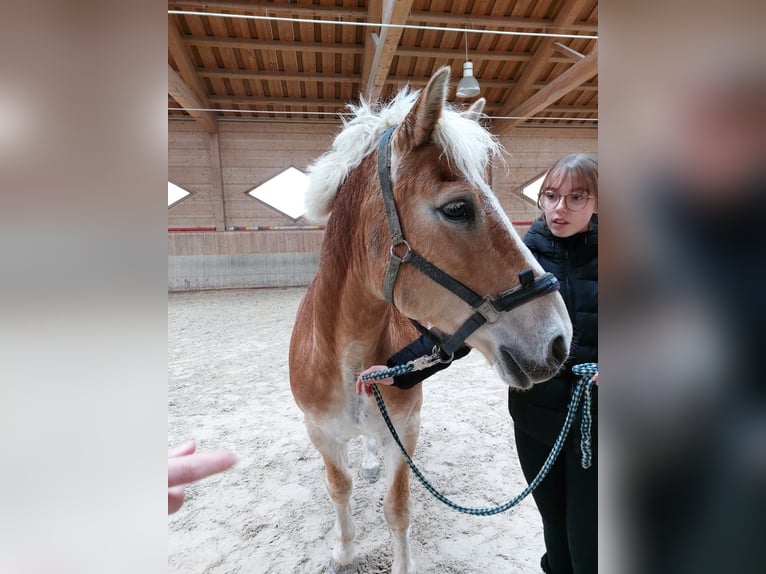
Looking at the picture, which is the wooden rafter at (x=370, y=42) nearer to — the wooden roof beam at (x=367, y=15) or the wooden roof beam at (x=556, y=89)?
the wooden roof beam at (x=367, y=15)

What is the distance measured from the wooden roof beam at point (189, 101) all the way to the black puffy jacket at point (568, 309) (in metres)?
7.07

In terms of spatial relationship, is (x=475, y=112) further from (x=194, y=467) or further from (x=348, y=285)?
(x=194, y=467)

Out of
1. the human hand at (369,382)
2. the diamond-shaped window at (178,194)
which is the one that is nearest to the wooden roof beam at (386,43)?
the human hand at (369,382)

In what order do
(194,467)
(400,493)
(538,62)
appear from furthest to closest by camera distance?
(538,62), (400,493), (194,467)

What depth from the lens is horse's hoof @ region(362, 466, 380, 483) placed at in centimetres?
229

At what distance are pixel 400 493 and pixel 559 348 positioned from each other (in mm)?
1030

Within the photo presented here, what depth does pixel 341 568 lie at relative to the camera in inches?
63.8

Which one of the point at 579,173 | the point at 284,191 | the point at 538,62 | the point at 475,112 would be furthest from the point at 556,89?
the point at 579,173

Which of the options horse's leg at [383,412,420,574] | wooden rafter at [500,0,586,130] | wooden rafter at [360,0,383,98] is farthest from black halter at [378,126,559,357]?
wooden rafter at [500,0,586,130]

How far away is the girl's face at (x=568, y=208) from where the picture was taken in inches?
42.1
